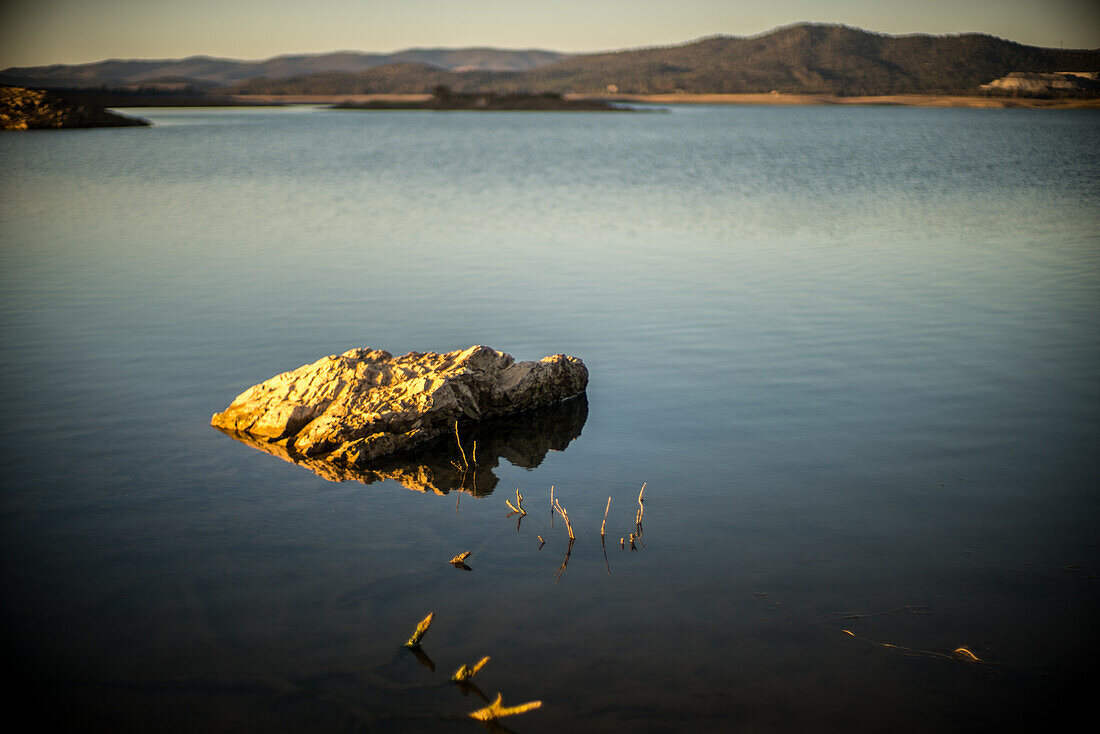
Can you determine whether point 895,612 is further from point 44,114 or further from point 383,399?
point 44,114

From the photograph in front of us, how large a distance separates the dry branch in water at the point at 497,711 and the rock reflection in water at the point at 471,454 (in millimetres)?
2929

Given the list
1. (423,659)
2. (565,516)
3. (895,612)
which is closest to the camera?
(423,659)

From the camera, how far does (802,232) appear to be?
21.2 meters

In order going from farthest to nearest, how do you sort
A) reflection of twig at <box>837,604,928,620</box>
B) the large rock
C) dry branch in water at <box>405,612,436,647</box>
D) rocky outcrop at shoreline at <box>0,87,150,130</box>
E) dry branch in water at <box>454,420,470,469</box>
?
rocky outcrop at shoreline at <box>0,87,150,130</box>
the large rock
dry branch in water at <box>454,420,470,469</box>
reflection of twig at <box>837,604,928,620</box>
dry branch in water at <box>405,612,436,647</box>

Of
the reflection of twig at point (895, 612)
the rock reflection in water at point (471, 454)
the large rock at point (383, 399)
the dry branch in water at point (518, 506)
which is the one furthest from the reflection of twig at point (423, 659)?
the large rock at point (383, 399)

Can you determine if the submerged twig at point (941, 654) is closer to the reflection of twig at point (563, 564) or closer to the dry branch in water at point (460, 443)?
the reflection of twig at point (563, 564)

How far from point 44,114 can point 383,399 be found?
3364 inches

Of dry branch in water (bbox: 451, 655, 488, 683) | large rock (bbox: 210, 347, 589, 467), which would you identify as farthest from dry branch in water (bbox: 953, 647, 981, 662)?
large rock (bbox: 210, 347, 589, 467)

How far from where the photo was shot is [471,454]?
8.48 metres

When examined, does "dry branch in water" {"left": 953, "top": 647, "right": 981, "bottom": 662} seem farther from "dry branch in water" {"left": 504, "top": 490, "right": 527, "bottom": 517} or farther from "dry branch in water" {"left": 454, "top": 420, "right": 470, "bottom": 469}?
"dry branch in water" {"left": 454, "top": 420, "right": 470, "bottom": 469}

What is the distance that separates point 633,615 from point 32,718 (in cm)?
359

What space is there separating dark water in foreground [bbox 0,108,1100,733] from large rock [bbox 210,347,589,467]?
18.7 inches

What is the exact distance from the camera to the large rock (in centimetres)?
834

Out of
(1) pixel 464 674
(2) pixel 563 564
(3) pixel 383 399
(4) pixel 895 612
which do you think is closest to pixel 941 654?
(4) pixel 895 612
